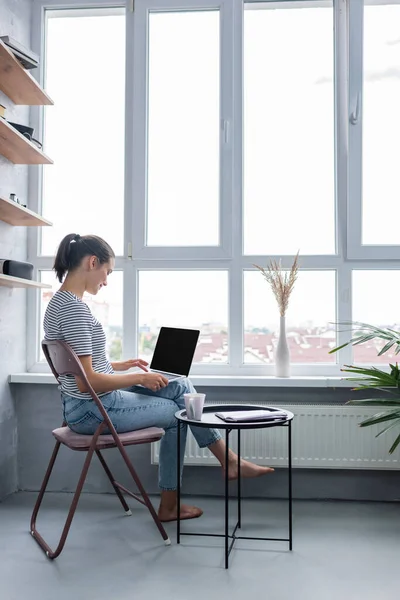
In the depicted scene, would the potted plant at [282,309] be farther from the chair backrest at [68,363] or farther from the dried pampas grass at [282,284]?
the chair backrest at [68,363]

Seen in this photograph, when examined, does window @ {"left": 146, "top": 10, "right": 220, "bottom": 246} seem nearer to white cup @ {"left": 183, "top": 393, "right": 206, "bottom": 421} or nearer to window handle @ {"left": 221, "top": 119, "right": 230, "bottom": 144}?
window handle @ {"left": 221, "top": 119, "right": 230, "bottom": 144}

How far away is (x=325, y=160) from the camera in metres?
3.29

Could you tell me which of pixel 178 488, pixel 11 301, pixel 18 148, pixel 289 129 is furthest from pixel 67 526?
pixel 289 129

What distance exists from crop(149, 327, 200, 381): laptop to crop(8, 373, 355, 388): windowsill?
0.35 metres

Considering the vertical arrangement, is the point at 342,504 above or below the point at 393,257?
below

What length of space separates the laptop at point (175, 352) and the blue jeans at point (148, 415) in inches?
2.4

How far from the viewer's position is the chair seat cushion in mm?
2332

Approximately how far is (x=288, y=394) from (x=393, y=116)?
1.66 m

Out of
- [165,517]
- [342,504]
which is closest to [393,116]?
[342,504]

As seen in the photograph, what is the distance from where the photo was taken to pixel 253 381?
10.0ft

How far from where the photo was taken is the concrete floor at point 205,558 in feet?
6.57

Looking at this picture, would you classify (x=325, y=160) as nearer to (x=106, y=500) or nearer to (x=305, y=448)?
(x=305, y=448)

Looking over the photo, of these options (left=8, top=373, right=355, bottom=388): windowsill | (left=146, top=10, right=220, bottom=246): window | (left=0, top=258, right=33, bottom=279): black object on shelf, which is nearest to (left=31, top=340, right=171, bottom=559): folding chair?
(left=0, top=258, right=33, bottom=279): black object on shelf

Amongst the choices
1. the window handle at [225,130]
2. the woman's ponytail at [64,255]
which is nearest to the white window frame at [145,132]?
the window handle at [225,130]
